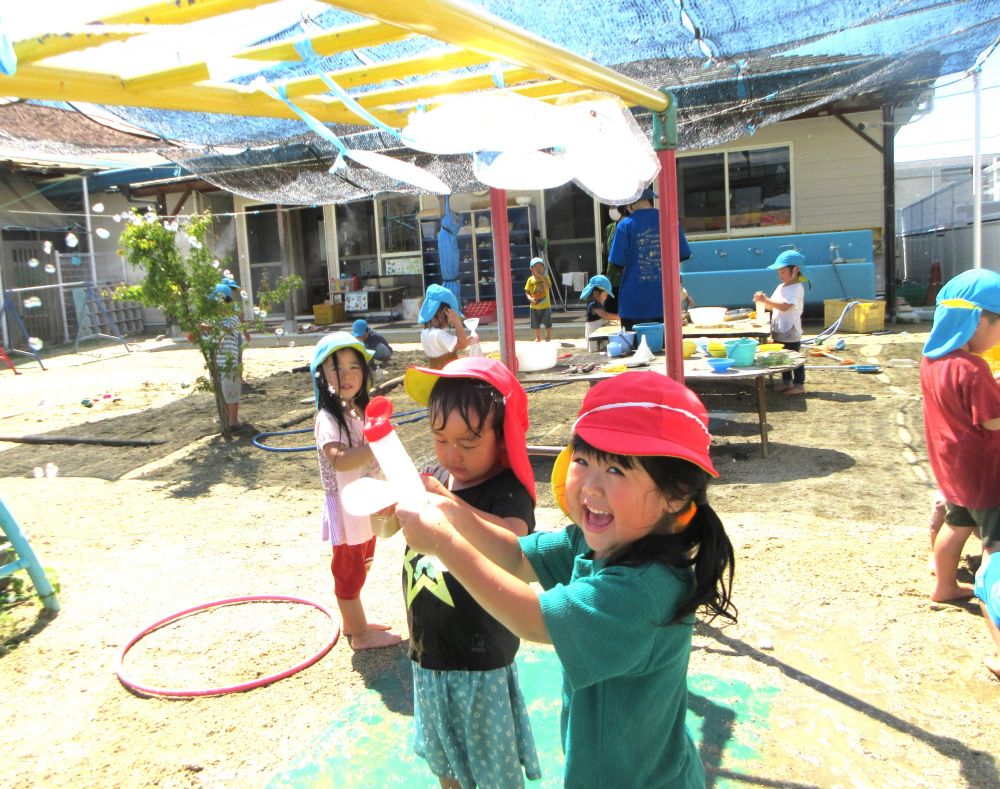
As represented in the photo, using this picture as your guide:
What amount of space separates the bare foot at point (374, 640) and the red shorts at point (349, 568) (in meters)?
0.19

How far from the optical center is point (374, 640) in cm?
359

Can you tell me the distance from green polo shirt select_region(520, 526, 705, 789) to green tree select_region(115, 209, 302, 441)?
6.99 metres

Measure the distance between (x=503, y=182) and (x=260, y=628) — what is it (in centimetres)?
248

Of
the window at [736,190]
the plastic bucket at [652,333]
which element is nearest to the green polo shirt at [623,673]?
the plastic bucket at [652,333]

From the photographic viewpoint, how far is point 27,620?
4.11 metres

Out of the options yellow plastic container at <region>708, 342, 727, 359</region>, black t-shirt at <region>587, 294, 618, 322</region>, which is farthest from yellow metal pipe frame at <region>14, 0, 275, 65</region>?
black t-shirt at <region>587, 294, 618, 322</region>

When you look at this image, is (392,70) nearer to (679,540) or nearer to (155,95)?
(155,95)

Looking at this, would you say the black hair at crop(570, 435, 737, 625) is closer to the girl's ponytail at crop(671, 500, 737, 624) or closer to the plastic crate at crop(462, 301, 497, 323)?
the girl's ponytail at crop(671, 500, 737, 624)

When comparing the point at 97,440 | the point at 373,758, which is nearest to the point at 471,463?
the point at 373,758

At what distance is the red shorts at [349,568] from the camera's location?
136 inches

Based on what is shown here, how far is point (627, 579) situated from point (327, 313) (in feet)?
55.3

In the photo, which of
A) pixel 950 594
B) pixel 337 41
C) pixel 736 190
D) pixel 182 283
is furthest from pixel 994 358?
pixel 736 190

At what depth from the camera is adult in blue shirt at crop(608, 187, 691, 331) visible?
6.31 m

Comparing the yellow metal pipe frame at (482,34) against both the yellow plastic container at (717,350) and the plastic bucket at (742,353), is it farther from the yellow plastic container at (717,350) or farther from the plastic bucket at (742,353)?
the yellow plastic container at (717,350)
